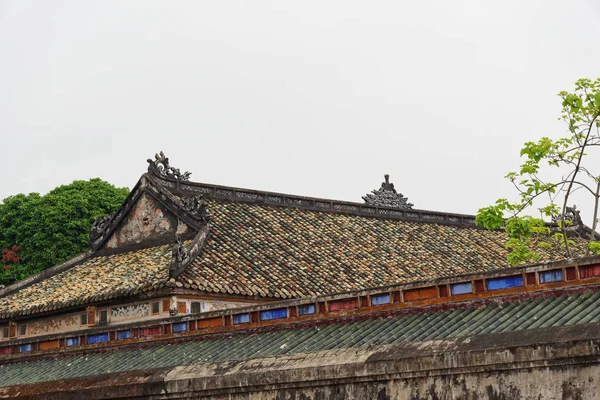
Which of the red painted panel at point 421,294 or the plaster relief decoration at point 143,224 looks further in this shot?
the plaster relief decoration at point 143,224

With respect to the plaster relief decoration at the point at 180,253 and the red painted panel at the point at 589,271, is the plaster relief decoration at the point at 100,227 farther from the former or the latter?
the red painted panel at the point at 589,271

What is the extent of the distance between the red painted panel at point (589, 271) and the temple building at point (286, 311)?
2 cm

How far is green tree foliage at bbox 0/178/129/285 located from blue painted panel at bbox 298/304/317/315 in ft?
106

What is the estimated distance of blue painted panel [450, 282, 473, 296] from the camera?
12.1m

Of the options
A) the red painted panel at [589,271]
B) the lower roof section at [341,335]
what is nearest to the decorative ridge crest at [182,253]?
the lower roof section at [341,335]

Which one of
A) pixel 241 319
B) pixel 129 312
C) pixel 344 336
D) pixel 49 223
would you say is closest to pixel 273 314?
pixel 241 319

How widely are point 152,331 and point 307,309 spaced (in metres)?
3.69

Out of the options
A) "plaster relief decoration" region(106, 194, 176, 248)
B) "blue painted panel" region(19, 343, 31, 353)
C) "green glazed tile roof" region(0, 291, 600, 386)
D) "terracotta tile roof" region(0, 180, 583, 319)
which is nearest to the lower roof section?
"green glazed tile roof" region(0, 291, 600, 386)

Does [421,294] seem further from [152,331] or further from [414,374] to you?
[152,331]

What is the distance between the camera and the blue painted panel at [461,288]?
476 inches

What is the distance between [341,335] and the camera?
1300 cm

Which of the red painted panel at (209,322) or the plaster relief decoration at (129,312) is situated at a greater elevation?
the plaster relief decoration at (129,312)

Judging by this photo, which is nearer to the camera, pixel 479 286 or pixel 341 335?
pixel 479 286

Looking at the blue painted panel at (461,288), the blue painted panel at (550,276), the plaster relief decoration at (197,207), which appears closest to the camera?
the blue painted panel at (550,276)
